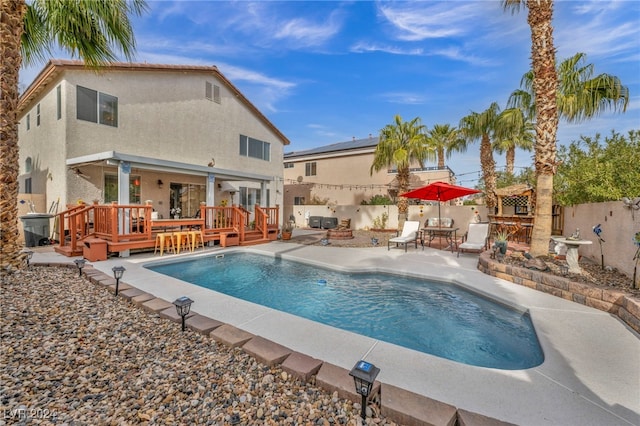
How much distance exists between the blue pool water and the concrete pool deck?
403mm

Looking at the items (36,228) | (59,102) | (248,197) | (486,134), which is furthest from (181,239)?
(486,134)

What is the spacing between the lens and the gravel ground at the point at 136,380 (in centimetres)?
208

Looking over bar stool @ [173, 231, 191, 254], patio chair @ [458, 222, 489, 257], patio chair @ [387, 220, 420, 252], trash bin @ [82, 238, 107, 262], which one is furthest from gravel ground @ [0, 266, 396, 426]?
patio chair @ [458, 222, 489, 257]

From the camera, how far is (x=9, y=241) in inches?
211

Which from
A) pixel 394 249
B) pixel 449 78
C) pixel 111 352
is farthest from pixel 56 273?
pixel 449 78

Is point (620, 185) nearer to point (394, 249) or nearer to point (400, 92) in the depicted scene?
point (394, 249)

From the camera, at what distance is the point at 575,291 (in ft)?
15.6

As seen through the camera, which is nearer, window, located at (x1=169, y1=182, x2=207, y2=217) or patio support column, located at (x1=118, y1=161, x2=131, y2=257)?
patio support column, located at (x1=118, y1=161, x2=131, y2=257)

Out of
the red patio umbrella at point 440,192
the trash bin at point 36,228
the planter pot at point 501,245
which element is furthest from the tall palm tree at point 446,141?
the trash bin at point 36,228

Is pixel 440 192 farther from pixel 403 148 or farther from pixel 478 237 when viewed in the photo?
pixel 403 148

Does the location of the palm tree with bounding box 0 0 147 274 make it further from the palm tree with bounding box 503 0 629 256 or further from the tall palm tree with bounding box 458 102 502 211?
the tall palm tree with bounding box 458 102 502 211

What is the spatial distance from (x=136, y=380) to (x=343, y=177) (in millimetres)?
20633

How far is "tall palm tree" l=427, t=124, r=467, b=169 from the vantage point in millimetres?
15875

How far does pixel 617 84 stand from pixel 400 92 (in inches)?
363
